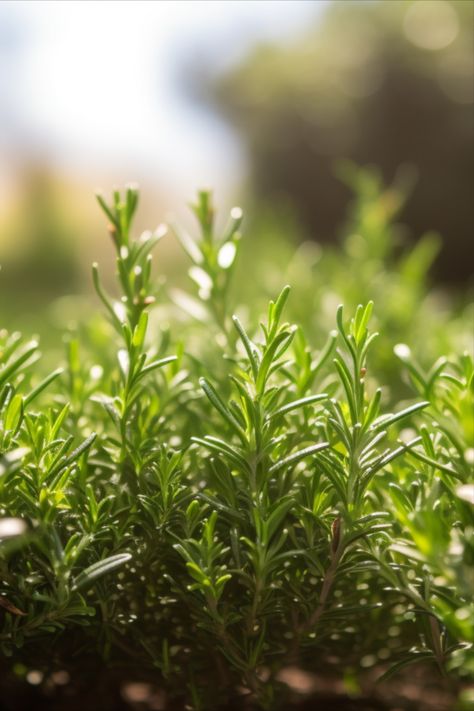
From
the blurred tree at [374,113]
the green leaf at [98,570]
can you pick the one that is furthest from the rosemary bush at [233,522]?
the blurred tree at [374,113]

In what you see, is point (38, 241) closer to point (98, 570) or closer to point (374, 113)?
point (374, 113)

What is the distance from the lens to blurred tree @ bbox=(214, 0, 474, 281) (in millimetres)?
2486

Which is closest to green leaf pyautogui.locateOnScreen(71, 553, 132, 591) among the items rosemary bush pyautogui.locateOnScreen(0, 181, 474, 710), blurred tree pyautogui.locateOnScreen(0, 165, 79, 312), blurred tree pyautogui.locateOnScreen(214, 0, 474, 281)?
rosemary bush pyautogui.locateOnScreen(0, 181, 474, 710)

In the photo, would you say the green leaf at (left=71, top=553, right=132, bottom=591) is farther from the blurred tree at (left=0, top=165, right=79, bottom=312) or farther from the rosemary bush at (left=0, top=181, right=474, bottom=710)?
the blurred tree at (left=0, top=165, right=79, bottom=312)

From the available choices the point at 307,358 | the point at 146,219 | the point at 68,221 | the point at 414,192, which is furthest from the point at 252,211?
the point at 307,358

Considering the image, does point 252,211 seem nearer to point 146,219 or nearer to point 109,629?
point 146,219

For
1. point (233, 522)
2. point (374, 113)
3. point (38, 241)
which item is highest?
point (38, 241)

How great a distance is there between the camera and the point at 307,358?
430mm

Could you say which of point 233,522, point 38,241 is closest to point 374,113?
point 38,241

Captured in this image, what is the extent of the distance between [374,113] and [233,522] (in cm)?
269

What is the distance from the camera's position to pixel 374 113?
277cm

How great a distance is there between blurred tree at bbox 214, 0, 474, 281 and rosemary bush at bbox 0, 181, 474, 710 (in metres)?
2.18

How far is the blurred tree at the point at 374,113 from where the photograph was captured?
2.49 m

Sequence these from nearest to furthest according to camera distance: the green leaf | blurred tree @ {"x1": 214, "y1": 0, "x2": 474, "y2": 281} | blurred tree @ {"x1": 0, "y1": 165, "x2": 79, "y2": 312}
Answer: the green leaf < blurred tree @ {"x1": 214, "y1": 0, "x2": 474, "y2": 281} < blurred tree @ {"x1": 0, "y1": 165, "x2": 79, "y2": 312}
